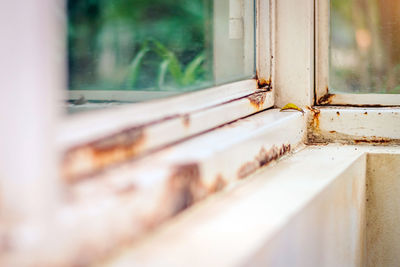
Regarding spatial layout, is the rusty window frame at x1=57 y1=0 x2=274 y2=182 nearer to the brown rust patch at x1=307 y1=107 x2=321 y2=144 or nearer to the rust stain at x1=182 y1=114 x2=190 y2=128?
the rust stain at x1=182 y1=114 x2=190 y2=128

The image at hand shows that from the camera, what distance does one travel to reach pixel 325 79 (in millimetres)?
1479

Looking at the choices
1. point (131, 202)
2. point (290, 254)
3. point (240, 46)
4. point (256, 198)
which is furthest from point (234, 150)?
point (240, 46)

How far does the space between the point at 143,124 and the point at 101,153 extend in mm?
131

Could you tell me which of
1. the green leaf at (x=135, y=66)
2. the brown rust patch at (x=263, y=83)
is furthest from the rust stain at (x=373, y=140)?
the green leaf at (x=135, y=66)

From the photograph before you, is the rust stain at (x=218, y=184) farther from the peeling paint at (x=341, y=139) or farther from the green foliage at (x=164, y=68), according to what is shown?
the peeling paint at (x=341, y=139)

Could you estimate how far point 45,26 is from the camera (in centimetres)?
50

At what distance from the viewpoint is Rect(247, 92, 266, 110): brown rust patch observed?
1.28m

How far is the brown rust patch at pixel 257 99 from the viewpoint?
50.4 inches

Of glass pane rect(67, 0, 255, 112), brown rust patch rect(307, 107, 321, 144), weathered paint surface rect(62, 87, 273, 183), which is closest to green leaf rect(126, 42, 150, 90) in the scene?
glass pane rect(67, 0, 255, 112)

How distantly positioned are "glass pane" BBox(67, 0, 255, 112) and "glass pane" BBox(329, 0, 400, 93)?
0.32m

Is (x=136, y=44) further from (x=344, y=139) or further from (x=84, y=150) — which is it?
(x=344, y=139)

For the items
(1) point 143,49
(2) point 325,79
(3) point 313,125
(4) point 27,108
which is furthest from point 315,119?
(4) point 27,108

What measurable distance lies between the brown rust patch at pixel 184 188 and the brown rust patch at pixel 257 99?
1.72 feet

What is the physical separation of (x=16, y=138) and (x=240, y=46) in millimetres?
944
